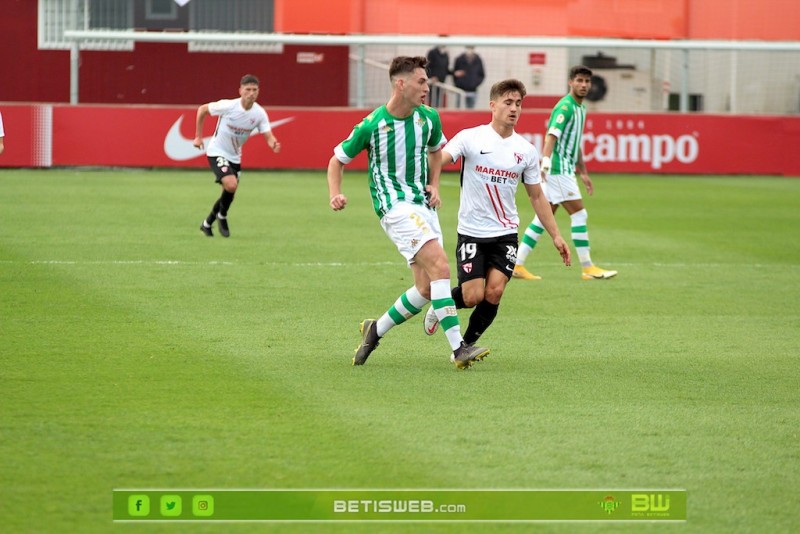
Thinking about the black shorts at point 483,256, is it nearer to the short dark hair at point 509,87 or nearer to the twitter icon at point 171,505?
the short dark hair at point 509,87

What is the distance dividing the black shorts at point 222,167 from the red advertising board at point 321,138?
9.03 metres

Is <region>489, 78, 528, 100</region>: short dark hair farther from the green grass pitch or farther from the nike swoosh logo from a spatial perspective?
the nike swoosh logo

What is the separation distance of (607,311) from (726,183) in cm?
1493

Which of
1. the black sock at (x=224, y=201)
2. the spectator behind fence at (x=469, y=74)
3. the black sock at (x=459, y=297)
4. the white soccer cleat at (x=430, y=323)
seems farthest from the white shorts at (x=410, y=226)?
the spectator behind fence at (x=469, y=74)

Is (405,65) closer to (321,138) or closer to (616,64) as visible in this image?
(321,138)

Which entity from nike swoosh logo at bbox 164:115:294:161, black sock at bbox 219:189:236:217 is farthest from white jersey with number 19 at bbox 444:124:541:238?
nike swoosh logo at bbox 164:115:294:161

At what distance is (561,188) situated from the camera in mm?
13070

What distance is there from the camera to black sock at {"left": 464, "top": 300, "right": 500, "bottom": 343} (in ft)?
28.0

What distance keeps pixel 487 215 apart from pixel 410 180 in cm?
74

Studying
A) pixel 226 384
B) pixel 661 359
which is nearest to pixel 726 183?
pixel 661 359

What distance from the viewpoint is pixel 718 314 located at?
35.4ft

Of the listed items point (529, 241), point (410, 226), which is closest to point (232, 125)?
point (529, 241)

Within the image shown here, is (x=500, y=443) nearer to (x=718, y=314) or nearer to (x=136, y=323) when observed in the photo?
(x=136, y=323)

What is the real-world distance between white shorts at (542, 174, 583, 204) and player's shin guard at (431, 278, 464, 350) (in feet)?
17.0
